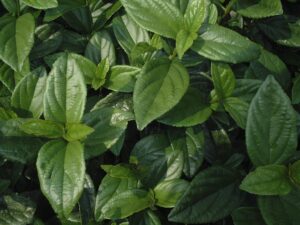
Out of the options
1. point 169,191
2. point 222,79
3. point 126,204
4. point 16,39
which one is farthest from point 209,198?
point 16,39

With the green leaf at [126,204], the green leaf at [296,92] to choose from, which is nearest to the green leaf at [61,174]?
the green leaf at [126,204]

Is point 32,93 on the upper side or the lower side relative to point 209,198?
upper

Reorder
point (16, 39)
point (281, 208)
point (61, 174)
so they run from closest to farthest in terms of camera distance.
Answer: point (61, 174) < point (281, 208) < point (16, 39)

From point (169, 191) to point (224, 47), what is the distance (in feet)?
1.26

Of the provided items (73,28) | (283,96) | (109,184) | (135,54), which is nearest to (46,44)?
(73,28)

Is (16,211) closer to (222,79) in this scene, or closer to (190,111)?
(190,111)

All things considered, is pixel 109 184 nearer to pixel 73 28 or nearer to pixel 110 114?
Result: pixel 110 114

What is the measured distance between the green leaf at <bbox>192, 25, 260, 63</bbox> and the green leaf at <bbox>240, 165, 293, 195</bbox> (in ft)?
0.89

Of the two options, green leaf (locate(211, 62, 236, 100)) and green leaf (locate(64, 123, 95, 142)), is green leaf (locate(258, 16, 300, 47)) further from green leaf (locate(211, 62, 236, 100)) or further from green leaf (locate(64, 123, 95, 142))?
green leaf (locate(64, 123, 95, 142))

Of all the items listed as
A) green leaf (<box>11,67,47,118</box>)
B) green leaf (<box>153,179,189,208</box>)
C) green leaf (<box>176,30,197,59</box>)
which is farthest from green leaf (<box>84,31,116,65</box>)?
green leaf (<box>153,179,189,208</box>)

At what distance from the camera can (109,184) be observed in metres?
1.34

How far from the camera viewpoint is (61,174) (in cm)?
118

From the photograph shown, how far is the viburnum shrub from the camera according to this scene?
125 cm

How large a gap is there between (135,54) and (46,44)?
0.87ft
